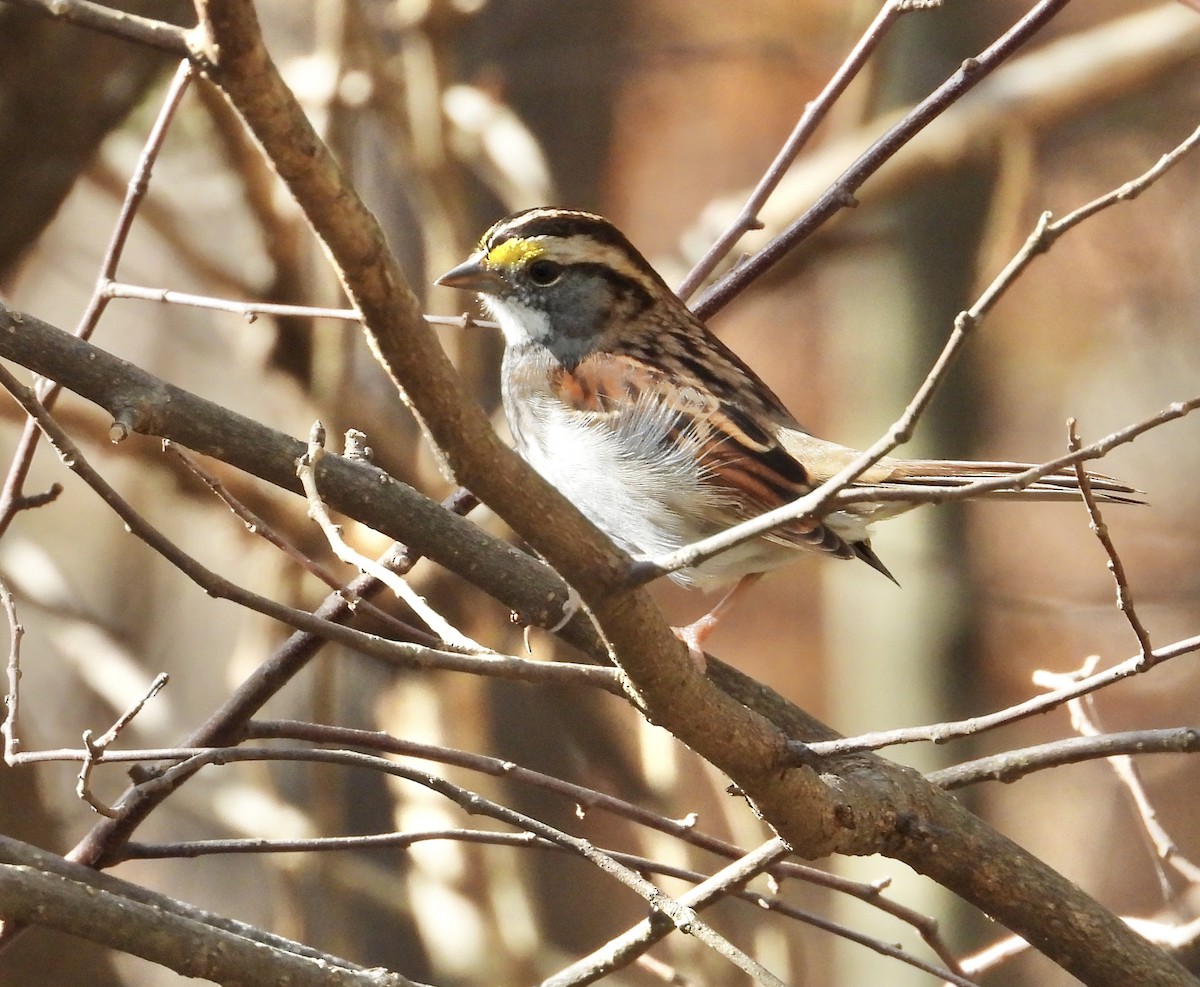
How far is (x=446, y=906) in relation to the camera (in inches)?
194

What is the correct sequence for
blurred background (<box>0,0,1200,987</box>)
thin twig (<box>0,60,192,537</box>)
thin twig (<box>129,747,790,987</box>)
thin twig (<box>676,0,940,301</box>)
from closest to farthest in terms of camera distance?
thin twig (<box>129,747,790,987</box>) < thin twig (<box>0,60,192,537</box>) < thin twig (<box>676,0,940,301</box>) < blurred background (<box>0,0,1200,987</box>)

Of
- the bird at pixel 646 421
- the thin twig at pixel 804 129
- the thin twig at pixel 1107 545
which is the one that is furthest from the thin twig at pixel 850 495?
the thin twig at pixel 804 129

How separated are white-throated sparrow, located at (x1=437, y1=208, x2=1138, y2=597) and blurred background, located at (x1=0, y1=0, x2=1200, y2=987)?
120 centimetres

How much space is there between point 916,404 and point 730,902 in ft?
12.1

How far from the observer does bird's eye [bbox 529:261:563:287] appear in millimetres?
3682

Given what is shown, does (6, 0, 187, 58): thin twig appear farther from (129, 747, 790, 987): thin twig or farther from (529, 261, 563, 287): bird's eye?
(529, 261, 563, 287): bird's eye

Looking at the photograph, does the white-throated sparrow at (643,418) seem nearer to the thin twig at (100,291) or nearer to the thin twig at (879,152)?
the thin twig at (879,152)

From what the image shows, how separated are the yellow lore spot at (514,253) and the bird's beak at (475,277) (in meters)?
0.02

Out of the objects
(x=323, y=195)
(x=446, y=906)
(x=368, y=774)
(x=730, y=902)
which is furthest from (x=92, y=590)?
(x=323, y=195)

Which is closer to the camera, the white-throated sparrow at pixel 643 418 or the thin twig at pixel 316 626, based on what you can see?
the thin twig at pixel 316 626

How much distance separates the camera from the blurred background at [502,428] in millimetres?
4812

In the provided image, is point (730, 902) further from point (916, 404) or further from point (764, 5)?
point (764, 5)

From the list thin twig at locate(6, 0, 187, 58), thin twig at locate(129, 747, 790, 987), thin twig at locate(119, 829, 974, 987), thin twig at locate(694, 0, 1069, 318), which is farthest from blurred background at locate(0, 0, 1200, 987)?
thin twig at locate(6, 0, 187, 58)

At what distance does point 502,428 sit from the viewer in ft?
16.6
